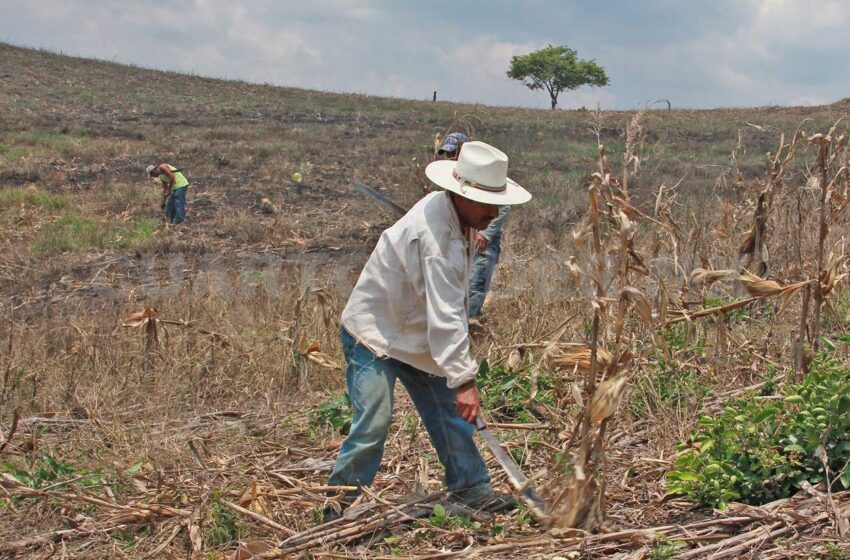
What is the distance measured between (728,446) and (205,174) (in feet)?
53.6

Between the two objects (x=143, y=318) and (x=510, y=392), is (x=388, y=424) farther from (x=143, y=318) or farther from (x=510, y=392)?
(x=143, y=318)

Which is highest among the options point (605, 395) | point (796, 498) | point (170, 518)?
point (605, 395)

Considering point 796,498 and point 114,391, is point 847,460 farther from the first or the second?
point 114,391

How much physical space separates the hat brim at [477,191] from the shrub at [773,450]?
1.19 m

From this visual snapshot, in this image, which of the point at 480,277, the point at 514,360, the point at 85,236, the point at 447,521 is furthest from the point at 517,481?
the point at 85,236

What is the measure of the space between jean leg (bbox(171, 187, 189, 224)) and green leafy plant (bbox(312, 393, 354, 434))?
32.7 ft

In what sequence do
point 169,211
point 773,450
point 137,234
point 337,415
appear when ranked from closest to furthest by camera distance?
1. point 773,450
2. point 337,415
3. point 137,234
4. point 169,211

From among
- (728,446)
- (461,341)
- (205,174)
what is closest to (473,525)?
(461,341)

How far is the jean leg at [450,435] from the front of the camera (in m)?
3.65

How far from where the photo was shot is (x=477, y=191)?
3.32 m

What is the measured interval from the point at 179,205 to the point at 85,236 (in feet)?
5.97

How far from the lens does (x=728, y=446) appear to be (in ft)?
11.4

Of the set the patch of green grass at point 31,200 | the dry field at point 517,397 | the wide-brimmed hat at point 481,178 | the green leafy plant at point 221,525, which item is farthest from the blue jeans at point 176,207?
the wide-brimmed hat at point 481,178

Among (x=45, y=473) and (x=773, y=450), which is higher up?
(x=773, y=450)
